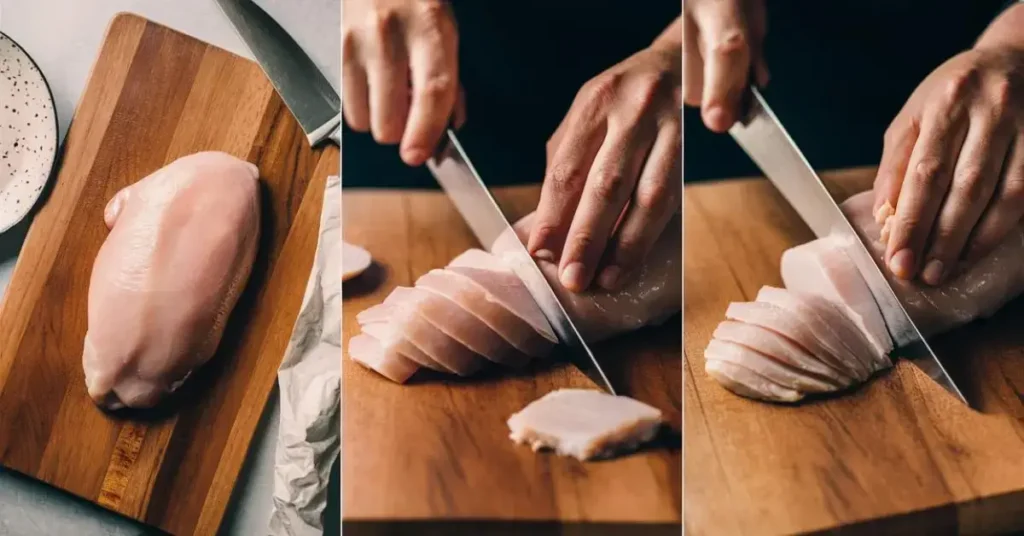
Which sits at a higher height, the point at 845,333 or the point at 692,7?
the point at 692,7

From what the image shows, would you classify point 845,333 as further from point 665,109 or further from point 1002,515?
point 665,109

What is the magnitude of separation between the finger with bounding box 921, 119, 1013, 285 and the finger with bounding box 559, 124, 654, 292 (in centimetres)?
54

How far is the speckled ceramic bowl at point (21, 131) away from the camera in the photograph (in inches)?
54.9

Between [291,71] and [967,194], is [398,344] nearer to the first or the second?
[291,71]

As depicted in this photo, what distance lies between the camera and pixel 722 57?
4.50 ft

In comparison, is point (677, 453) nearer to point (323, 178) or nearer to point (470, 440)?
point (470, 440)

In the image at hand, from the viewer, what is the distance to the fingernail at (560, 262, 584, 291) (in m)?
1.36

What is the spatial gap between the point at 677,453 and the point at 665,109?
1.92ft

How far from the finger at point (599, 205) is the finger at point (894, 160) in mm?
437

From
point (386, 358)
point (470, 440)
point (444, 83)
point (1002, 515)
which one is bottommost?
point (1002, 515)

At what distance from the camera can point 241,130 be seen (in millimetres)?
1404

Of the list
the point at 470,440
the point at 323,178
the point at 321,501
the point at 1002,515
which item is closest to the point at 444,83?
the point at 323,178

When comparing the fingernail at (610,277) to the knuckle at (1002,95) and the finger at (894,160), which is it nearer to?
the finger at (894,160)

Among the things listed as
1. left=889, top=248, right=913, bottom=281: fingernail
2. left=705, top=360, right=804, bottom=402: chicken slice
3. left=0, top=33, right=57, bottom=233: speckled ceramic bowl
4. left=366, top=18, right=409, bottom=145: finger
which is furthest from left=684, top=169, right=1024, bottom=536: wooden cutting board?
left=0, top=33, right=57, bottom=233: speckled ceramic bowl
